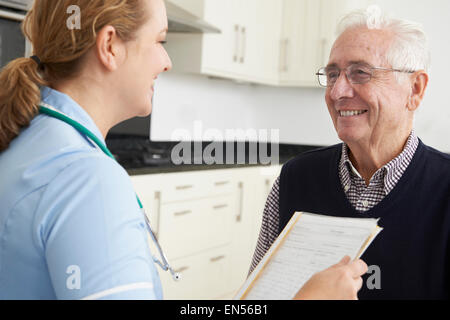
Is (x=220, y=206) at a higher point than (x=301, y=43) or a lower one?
lower

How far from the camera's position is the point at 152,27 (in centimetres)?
93

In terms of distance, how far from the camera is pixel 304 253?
2.98 feet

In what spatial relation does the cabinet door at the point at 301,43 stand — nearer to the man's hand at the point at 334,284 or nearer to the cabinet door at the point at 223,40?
the cabinet door at the point at 223,40

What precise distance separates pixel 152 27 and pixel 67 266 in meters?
0.45

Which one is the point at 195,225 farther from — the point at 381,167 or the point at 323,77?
the point at 381,167

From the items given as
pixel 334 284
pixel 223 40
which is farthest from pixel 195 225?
pixel 334 284

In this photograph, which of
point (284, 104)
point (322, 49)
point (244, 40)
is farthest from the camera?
point (284, 104)

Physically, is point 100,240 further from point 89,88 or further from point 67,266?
point 89,88

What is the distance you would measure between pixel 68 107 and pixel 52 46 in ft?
0.38

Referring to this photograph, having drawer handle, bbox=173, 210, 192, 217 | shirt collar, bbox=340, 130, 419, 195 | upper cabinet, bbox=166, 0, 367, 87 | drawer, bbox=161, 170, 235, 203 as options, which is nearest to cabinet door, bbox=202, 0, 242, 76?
upper cabinet, bbox=166, 0, 367, 87

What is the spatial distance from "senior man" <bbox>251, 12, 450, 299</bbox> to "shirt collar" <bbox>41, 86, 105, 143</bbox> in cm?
71

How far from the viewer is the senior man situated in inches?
47.8

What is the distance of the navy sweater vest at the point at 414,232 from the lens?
1185 mm

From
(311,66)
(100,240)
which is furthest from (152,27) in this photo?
(311,66)
